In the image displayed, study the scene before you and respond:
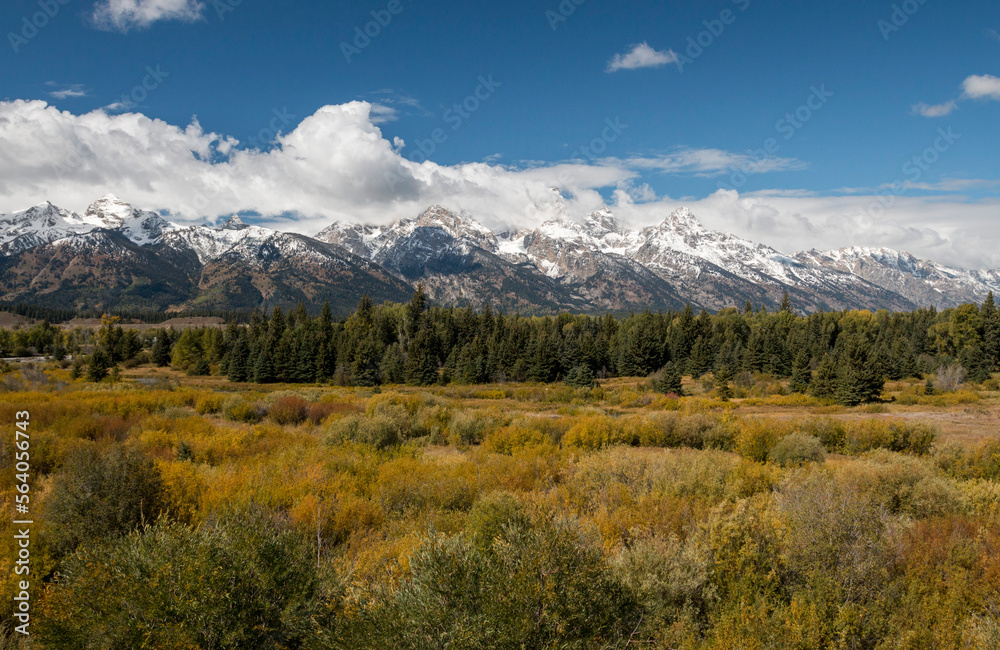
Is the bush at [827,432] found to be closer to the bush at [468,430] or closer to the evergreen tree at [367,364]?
the bush at [468,430]

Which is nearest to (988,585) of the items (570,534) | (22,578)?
(570,534)

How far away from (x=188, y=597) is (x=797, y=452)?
61.4ft

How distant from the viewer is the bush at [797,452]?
16.9 m

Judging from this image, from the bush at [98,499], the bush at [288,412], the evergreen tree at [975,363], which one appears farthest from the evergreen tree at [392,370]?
the evergreen tree at [975,363]

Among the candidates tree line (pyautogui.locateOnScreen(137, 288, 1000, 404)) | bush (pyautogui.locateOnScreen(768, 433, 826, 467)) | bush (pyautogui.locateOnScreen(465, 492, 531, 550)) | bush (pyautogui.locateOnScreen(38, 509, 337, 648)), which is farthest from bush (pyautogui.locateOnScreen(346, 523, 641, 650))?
tree line (pyautogui.locateOnScreen(137, 288, 1000, 404))

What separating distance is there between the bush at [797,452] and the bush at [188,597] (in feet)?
54.3

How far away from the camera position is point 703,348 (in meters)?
77.4

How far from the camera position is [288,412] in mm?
24828

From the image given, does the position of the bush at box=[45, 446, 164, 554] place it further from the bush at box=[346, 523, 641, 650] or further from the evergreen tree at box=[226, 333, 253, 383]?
the evergreen tree at box=[226, 333, 253, 383]

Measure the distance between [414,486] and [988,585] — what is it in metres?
10.5

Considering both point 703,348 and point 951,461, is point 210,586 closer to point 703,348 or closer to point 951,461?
point 951,461

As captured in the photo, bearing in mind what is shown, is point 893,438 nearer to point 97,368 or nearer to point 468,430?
point 468,430

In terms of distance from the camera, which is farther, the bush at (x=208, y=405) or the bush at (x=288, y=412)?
the bush at (x=208, y=405)

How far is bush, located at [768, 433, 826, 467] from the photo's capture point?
16906mm
